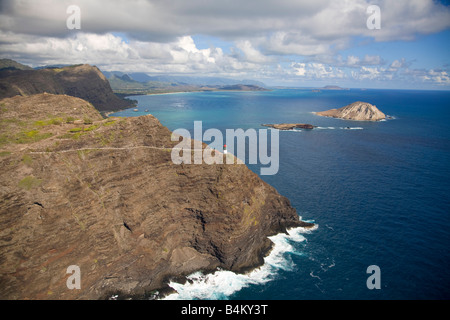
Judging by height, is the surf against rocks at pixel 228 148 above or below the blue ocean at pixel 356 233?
above

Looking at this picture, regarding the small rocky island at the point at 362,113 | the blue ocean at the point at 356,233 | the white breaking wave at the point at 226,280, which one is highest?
the small rocky island at the point at 362,113

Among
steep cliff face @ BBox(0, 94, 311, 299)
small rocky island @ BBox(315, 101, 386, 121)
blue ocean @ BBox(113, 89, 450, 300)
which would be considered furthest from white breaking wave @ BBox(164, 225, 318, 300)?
small rocky island @ BBox(315, 101, 386, 121)

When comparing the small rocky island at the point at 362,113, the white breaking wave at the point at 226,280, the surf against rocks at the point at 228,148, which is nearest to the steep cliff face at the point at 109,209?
the white breaking wave at the point at 226,280

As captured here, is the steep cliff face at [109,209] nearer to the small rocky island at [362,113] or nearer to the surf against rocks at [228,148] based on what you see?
the surf against rocks at [228,148]

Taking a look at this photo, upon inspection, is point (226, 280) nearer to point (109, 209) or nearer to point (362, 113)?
point (109, 209)

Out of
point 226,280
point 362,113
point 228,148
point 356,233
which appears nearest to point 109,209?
point 226,280
